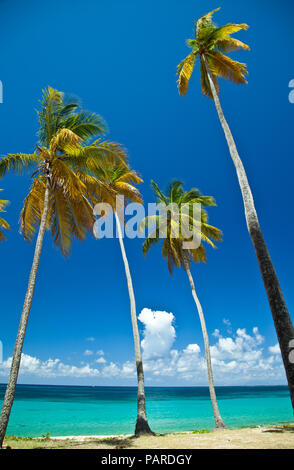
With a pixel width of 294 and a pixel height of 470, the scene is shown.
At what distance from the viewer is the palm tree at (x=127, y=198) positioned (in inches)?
420

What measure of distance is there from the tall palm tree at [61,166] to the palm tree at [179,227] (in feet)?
19.8

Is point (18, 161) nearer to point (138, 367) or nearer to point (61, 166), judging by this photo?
point (61, 166)

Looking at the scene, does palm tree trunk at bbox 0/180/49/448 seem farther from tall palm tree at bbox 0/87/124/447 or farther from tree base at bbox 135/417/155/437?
tree base at bbox 135/417/155/437

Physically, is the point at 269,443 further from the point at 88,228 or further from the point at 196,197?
the point at 196,197

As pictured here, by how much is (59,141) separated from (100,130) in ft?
5.98

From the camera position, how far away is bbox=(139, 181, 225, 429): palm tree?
16094mm

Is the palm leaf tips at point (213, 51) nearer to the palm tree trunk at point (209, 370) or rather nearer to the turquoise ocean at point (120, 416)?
the palm tree trunk at point (209, 370)

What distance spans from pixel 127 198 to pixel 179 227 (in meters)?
3.71

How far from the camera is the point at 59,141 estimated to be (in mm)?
9648

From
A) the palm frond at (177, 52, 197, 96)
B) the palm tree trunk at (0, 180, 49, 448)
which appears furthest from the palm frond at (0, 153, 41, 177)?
the palm frond at (177, 52, 197, 96)

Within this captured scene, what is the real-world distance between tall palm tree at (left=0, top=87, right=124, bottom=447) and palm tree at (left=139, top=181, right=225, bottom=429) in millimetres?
6048
